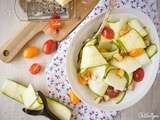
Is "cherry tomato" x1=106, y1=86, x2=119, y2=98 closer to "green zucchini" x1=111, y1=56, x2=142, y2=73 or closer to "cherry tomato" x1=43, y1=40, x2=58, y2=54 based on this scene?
"green zucchini" x1=111, y1=56, x2=142, y2=73

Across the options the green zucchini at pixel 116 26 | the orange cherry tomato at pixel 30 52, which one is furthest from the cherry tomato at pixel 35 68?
the green zucchini at pixel 116 26

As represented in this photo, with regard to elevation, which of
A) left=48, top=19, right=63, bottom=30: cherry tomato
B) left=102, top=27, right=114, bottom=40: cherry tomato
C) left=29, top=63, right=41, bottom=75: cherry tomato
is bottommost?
left=29, top=63, right=41, bottom=75: cherry tomato

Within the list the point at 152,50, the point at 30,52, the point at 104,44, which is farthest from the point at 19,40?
the point at 152,50

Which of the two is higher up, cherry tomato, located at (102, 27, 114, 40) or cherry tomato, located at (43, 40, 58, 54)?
Answer: cherry tomato, located at (102, 27, 114, 40)

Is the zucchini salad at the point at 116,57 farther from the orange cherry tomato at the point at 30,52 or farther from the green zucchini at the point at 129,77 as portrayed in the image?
the orange cherry tomato at the point at 30,52

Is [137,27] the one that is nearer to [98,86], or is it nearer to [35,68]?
[98,86]

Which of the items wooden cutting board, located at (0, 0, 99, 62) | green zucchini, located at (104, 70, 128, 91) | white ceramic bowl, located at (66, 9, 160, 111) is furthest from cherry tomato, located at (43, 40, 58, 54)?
green zucchini, located at (104, 70, 128, 91)
